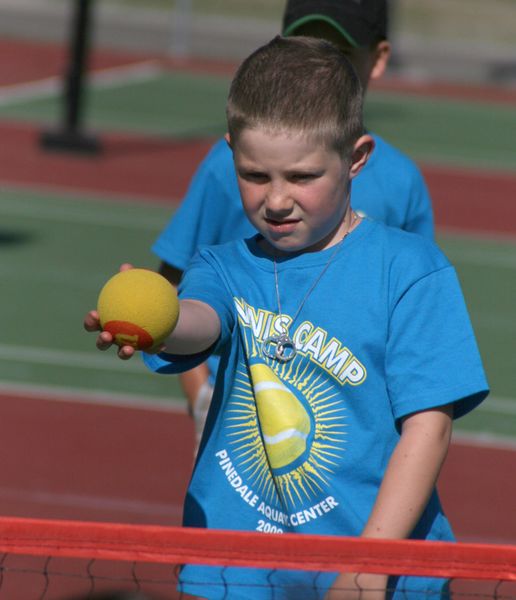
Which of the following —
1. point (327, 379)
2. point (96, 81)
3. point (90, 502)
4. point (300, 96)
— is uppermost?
point (300, 96)

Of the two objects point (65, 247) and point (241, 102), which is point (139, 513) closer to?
point (241, 102)

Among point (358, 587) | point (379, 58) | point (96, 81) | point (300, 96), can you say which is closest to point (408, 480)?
point (358, 587)

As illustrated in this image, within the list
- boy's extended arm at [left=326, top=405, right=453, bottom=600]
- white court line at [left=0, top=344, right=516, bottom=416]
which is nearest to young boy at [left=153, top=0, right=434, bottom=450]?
boy's extended arm at [left=326, top=405, right=453, bottom=600]

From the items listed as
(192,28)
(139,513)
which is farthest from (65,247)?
(192,28)

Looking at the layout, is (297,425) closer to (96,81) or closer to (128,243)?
(128,243)

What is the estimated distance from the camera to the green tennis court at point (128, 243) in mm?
8289

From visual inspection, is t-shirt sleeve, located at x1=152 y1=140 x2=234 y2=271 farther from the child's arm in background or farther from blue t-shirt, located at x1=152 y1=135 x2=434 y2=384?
the child's arm in background

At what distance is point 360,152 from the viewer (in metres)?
2.83

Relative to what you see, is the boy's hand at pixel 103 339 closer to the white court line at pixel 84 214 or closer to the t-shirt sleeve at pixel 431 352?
the t-shirt sleeve at pixel 431 352

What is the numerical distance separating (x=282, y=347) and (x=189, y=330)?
0.28 metres

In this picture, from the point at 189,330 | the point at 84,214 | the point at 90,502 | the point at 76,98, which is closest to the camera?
the point at 189,330

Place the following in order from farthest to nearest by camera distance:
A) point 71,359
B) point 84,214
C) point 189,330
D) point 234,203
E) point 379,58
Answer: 1. point 84,214
2. point 71,359
3. point 379,58
4. point 234,203
5. point 189,330

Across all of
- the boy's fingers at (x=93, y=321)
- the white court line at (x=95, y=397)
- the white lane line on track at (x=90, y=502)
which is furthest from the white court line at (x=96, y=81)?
the boy's fingers at (x=93, y=321)

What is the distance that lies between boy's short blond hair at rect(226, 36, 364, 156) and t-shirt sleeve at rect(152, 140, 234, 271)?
130 centimetres
